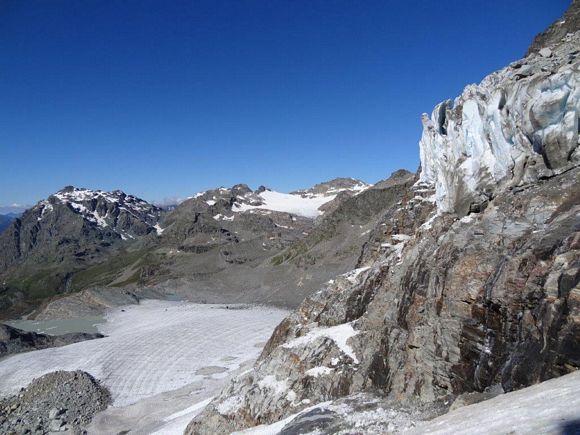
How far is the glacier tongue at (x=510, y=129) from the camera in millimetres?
20703

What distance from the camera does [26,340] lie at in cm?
8269

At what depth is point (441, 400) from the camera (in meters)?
18.6

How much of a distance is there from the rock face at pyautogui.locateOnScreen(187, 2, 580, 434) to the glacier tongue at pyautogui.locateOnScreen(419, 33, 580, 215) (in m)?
0.07

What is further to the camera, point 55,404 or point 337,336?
point 55,404

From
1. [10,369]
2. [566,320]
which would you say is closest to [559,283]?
[566,320]

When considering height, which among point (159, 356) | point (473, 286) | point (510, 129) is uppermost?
point (510, 129)

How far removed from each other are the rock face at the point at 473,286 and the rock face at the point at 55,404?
23956mm

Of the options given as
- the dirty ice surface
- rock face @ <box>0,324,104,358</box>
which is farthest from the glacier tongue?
rock face @ <box>0,324,104,358</box>

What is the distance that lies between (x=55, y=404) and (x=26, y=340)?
143 ft

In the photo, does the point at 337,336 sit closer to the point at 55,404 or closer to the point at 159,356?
the point at 55,404

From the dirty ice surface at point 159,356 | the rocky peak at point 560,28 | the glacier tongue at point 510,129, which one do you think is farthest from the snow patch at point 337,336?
the rocky peak at point 560,28

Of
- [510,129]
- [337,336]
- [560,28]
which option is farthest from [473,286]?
[560,28]

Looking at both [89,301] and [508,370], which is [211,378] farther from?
[89,301]

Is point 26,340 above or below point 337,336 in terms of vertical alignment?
above
